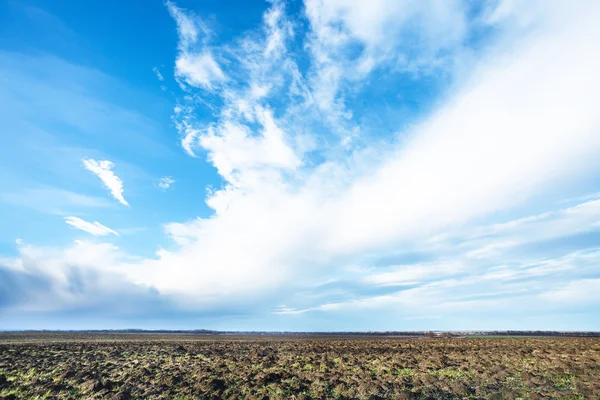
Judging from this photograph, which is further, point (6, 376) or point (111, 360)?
point (111, 360)

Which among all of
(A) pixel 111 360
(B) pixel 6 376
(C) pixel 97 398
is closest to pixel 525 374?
(C) pixel 97 398

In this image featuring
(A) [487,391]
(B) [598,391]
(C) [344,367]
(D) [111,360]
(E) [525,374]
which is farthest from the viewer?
(D) [111,360]

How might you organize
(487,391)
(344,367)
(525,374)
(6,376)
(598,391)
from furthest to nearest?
1. (344,367)
2. (6,376)
3. (525,374)
4. (487,391)
5. (598,391)

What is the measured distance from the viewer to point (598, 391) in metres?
16.0

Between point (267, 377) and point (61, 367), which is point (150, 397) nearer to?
point (267, 377)

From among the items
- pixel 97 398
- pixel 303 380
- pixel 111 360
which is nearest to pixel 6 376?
pixel 111 360

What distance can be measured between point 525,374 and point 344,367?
11600 mm

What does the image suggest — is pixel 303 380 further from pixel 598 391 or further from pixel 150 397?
pixel 598 391

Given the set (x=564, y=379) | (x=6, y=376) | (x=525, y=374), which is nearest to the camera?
(x=564, y=379)

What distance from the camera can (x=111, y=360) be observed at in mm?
29406

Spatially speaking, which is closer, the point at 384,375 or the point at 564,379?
the point at 564,379

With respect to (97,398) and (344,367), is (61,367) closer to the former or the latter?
(97,398)

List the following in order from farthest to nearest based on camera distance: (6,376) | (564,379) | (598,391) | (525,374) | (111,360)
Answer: (111,360)
(6,376)
(525,374)
(564,379)
(598,391)

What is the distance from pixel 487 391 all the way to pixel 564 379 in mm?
6436
